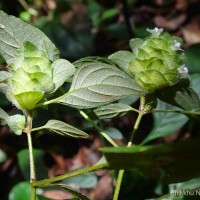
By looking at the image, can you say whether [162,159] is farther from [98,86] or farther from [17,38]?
[17,38]

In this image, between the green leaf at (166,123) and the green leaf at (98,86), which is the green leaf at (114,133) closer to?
the green leaf at (166,123)

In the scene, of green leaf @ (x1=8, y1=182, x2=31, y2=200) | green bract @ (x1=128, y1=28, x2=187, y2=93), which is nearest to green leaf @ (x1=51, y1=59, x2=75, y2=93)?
green bract @ (x1=128, y1=28, x2=187, y2=93)

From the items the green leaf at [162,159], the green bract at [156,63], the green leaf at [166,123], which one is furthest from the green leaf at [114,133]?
the green leaf at [162,159]

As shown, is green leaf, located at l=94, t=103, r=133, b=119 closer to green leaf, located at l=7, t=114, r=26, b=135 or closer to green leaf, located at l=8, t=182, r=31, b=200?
green leaf, located at l=7, t=114, r=26, b=135

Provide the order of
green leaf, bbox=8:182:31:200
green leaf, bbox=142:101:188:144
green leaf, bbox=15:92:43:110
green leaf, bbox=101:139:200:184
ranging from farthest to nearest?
green leaf, bbox=8:182:31:200
green leaf, bbox=142:101:188:144
green leaf, bbox=15:92:43:110
green leaf, bbox=101:139:200:184

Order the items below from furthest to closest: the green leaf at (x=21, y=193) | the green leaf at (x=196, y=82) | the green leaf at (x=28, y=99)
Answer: the green leaf at (x=21, y=193), the green leaf at (x=196, y=82), the green leaf at (x=28, y=99)

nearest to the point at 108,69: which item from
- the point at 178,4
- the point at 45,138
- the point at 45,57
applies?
the point at 45,57

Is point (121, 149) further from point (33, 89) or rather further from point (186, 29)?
point (186, 29)
